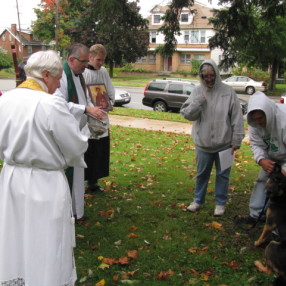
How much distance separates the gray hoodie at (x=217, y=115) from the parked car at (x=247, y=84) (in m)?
26.5

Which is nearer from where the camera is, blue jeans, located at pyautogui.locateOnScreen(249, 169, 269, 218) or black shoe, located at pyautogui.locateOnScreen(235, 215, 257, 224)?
blue jeans, located at pyautogui.locateOnScreen(249, 169, 269, 218)

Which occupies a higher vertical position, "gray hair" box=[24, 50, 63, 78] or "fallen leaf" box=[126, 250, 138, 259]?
"gray hair" box=[24, 50, 63, 78]

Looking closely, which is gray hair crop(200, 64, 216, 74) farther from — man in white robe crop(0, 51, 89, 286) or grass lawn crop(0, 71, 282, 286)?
man in white robe crop(0, 51, 89, 286)

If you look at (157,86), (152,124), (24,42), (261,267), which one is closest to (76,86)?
(261,267)

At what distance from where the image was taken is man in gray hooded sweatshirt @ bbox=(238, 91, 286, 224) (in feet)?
12.6

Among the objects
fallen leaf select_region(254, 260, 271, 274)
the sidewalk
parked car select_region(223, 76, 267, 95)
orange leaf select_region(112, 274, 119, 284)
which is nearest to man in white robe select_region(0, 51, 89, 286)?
orange leaf select_region(112, 274, 119, 284)

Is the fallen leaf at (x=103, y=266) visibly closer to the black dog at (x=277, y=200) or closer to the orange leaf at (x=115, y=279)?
the orange leaf at (x=115, y=279)

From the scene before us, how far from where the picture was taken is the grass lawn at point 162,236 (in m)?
3.63

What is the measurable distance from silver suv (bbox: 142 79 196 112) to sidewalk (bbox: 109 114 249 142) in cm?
352

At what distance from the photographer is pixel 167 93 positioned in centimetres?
1781

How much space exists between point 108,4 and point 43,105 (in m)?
3.13

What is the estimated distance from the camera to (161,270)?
373cm

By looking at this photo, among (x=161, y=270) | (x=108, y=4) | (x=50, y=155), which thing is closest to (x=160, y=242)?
(x=161, y=270)

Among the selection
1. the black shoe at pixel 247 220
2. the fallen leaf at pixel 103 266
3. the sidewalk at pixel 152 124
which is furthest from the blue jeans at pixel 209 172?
the sidewalk at pixel 152 124
